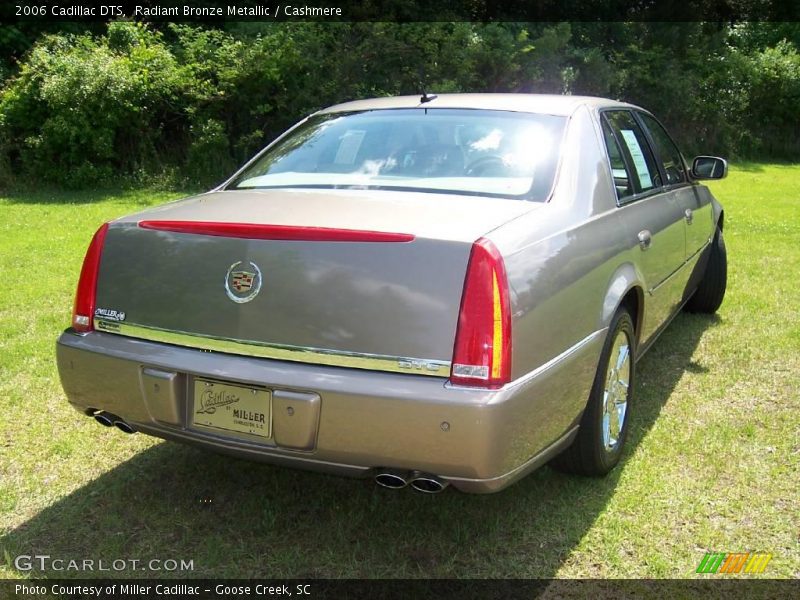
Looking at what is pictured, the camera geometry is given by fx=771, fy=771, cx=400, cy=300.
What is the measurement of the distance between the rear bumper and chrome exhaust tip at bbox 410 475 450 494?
0.09 feet

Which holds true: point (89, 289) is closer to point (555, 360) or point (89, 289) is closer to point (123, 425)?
point (123, 425)

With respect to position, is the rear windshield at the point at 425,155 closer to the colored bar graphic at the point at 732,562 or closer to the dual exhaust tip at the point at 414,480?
the dual exhaust tip at the point at 414,480

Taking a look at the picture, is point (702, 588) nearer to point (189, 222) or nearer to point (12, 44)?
point (189, 222)

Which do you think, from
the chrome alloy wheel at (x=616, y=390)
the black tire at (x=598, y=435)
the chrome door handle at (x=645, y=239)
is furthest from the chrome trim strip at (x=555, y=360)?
the chrome door handle at (x=645, y=239)

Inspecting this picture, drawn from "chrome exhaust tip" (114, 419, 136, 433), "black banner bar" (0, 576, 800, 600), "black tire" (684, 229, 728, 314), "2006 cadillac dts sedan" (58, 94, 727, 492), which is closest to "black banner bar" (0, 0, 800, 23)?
"black tire" (684, 229, 728, 314)

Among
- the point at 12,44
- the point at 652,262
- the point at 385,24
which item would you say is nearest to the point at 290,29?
the point at 385,24

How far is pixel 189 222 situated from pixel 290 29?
14645 millimetres

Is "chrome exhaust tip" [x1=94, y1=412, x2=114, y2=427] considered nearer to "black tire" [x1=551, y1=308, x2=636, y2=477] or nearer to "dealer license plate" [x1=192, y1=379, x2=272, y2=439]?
"dealer license plate" [x1=192, y1=379, x2=272, y2=439]

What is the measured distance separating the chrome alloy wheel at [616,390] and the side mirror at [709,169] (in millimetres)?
2043

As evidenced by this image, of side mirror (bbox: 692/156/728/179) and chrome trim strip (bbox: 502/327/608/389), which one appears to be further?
side mirror (bbox: 692/156/728/179)

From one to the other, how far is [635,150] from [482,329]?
2184 millimetres

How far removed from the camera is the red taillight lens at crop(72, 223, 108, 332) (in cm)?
283

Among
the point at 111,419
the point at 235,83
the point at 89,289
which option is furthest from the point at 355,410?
the point at 235,83

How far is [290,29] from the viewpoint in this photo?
53.2ft
